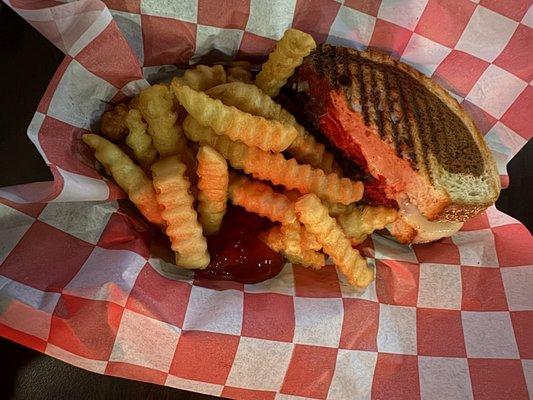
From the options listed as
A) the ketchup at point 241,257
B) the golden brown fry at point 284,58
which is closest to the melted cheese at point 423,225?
the ketchup at point 241,257

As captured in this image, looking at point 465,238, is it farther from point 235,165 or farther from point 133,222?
point 133,222

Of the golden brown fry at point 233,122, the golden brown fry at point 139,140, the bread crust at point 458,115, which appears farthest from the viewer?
the bread crust at point 458,115

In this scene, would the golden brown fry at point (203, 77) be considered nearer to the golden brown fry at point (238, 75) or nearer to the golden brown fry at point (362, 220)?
the golden brown fry at point (238, 75)

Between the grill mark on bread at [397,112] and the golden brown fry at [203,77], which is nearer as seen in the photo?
the golden brown fry at [203,77]

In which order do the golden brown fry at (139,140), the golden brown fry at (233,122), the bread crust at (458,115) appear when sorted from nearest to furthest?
the golden brown fry at (233,122) → the golden brown fry at (139,140) → the bread crust at (458,115)

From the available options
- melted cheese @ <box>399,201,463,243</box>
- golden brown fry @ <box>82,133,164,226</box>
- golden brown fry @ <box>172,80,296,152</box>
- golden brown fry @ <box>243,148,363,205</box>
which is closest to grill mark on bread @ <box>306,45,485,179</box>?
melted cheese @ <box>399,201,463,243</box>

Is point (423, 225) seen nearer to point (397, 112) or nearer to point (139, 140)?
point (397, 112)

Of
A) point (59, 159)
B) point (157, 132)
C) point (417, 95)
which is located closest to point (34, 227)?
point (59, 159)
